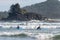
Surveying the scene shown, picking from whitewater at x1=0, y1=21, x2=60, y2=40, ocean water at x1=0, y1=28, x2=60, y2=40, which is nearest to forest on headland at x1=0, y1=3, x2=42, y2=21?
whitewater at x1=0, y1=21, x2=60, y2=40

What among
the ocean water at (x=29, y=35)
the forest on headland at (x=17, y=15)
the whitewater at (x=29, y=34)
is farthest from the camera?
the forest on headland at (x=17, y=15)

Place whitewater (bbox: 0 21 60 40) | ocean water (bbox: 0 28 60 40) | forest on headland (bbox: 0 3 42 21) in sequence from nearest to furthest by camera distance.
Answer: ocean water (bbox: 0 28 60 40), whitewater (bbox: 0 21 60 40), forest on headland (bbox: 0 3 42 21)

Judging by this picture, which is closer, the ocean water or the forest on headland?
the ocean water

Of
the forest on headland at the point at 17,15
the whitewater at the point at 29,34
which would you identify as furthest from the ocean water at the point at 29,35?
the forest on headland at the point at 17,15

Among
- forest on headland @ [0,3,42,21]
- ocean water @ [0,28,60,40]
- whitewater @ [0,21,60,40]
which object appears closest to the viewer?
ocean water @ [0,28,60,40]

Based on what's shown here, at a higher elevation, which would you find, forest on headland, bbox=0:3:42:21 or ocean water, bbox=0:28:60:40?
forest on headland, bbox=0:3:42:21

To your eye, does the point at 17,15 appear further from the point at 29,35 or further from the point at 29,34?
the point at 29,35

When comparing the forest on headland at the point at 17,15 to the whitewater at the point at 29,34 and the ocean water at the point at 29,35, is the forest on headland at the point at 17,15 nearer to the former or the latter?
the whitewater at the point at 29,34

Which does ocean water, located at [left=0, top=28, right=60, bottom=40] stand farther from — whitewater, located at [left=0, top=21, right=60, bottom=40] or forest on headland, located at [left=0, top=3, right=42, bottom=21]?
forest on headland, located at [left=0, top=3, right=42, bottom=21]

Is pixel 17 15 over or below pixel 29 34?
over

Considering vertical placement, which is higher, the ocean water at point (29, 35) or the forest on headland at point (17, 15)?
the forest on headland at point (17, 15)

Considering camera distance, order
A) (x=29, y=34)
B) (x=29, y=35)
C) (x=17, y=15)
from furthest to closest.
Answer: (x=17, y=15) → (x=29, y=34) → (x=29, y=35)

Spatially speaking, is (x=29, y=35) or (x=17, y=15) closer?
(x=29, y=35)

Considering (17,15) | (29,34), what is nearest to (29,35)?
(29,34)
